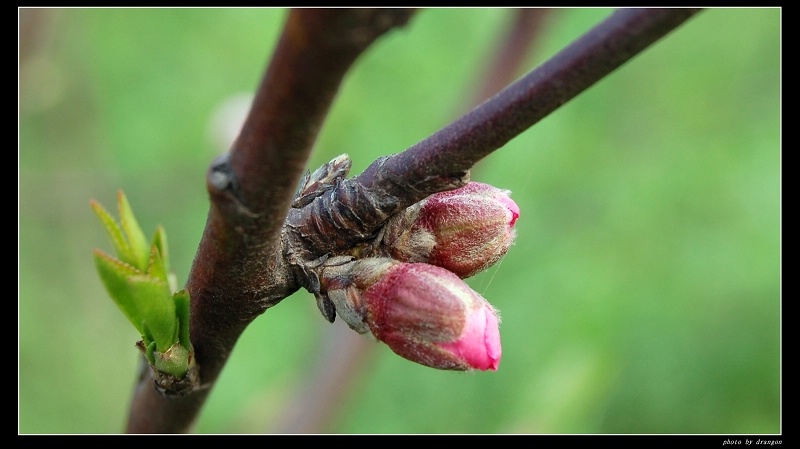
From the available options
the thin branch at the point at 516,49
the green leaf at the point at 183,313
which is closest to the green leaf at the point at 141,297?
the green leaf at the point at 183,313

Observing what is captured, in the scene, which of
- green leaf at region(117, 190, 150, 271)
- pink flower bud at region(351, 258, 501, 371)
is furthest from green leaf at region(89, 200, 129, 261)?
pink flower bud at region(351, 258, 501, 371)

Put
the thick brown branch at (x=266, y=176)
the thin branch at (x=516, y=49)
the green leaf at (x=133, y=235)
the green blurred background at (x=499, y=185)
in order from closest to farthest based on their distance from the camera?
the thick brown branch at (x=266, y=176) < the green leaf at (x=133, y=235) < the thin branch at (x=516, y=49) < the green blurred background at (x=499, y=185)

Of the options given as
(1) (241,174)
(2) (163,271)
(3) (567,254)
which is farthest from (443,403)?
(1) (241,174)

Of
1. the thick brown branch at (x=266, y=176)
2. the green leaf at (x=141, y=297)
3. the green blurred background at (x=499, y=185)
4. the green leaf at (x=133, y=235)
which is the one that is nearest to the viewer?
the thick brown branch at (x=266, y=176)

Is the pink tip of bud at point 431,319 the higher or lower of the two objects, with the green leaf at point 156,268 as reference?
lower

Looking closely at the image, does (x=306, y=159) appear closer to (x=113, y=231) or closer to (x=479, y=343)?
(x=479, y=343)

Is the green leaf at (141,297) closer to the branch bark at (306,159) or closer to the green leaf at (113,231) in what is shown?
the branch bark at (306,159)

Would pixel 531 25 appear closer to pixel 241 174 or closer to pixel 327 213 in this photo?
pixel 327 213
